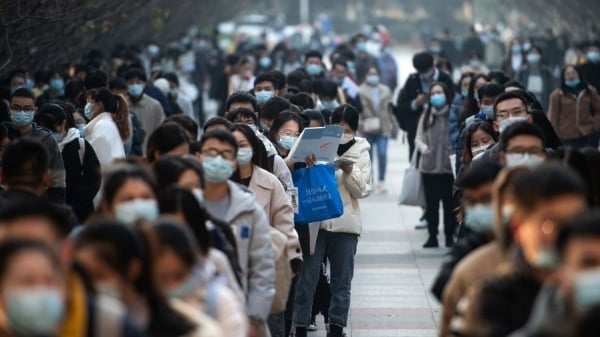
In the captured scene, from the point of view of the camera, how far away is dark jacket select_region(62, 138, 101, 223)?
44.4 feet

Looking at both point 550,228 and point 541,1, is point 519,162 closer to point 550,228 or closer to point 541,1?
point 550,228

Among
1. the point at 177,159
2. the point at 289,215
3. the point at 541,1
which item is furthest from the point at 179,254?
the point at 541,1

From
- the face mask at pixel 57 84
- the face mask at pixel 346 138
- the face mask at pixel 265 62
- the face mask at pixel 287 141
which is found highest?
the face mask at pixel 287 141

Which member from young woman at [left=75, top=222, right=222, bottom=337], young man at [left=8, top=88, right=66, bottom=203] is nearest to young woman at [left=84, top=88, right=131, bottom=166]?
young man at [left=8, top=88, right=66, bottom=203]

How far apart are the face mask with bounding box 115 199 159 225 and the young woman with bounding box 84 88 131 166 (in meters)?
7.07

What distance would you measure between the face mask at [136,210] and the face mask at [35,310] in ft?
4.97

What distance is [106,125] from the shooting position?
48.9 feet

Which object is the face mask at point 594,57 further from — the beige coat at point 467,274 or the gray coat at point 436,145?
the beige coat at point 467,274

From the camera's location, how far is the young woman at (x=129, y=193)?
752cm

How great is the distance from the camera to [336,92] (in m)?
19.1

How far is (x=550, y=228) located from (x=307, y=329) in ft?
22.8

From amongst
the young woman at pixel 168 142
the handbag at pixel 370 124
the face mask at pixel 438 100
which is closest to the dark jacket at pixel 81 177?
the young woman at pixel 168 142

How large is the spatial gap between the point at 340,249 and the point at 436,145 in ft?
16.4

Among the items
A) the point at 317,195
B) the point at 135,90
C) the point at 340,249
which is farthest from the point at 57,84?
the point at 317,195
